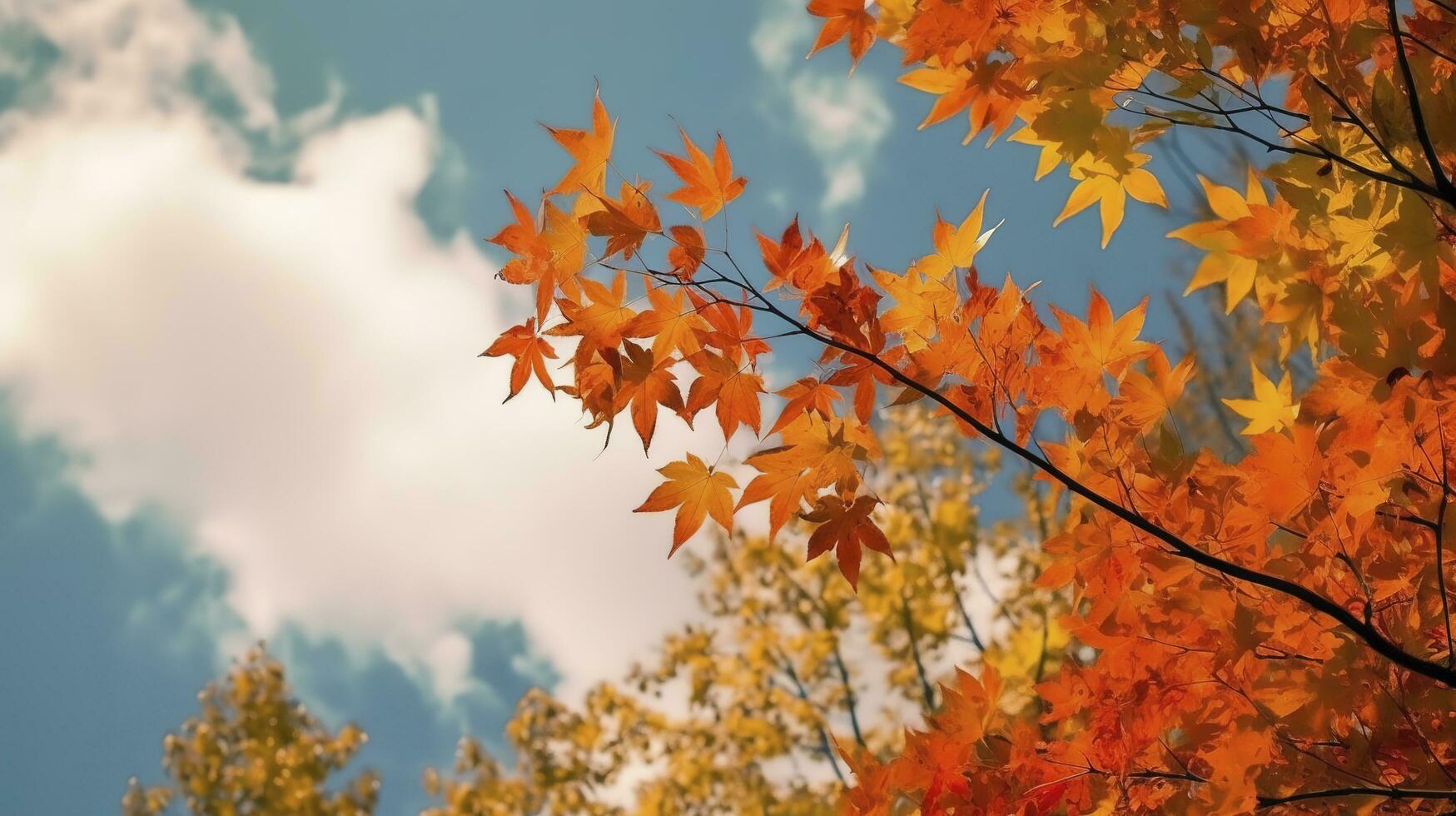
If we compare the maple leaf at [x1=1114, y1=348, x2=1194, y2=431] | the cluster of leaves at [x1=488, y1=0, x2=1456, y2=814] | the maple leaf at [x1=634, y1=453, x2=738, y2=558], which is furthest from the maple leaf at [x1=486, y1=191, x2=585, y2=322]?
the maple leaf at [x1=1114, y1=348, x2=1194, y2=431]

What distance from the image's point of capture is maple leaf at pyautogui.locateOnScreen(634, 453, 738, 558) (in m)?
1.21

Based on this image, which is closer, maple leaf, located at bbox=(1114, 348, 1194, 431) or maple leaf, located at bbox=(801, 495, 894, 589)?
maple leaf, located at bbox=(801, 495, 894, 589)

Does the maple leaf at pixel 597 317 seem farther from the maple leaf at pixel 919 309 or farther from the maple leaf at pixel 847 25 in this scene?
the maple leaf at pixel 847 25

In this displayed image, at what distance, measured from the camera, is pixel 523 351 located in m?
1.33

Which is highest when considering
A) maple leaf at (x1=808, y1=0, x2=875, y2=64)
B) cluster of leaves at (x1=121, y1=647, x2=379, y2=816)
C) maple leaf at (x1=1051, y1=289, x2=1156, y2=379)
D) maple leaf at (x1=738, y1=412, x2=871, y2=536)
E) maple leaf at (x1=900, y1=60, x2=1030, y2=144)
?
cluster of leaves at (x1=121, y1=647, x2=379, y2=816)

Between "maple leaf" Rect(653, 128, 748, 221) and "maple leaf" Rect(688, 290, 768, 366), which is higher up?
"maple leaf" Rect(653, 128, 748, 221)

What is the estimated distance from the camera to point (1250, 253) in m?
1.55

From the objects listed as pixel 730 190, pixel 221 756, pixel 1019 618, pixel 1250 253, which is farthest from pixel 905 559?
pixel 221 756

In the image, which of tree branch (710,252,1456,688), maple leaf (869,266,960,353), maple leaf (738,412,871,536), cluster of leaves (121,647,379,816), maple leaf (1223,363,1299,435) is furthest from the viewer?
cluster of leaves (121,647,379,816)

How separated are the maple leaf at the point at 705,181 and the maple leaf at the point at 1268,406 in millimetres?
1057

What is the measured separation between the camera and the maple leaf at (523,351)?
51.8 inches

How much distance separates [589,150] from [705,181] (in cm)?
16

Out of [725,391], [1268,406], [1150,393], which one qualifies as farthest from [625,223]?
[1268,406]

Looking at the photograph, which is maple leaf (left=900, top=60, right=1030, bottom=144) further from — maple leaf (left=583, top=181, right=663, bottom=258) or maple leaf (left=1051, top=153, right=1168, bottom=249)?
maple leaf (left=583, top=181, right=663, bottom=258)
